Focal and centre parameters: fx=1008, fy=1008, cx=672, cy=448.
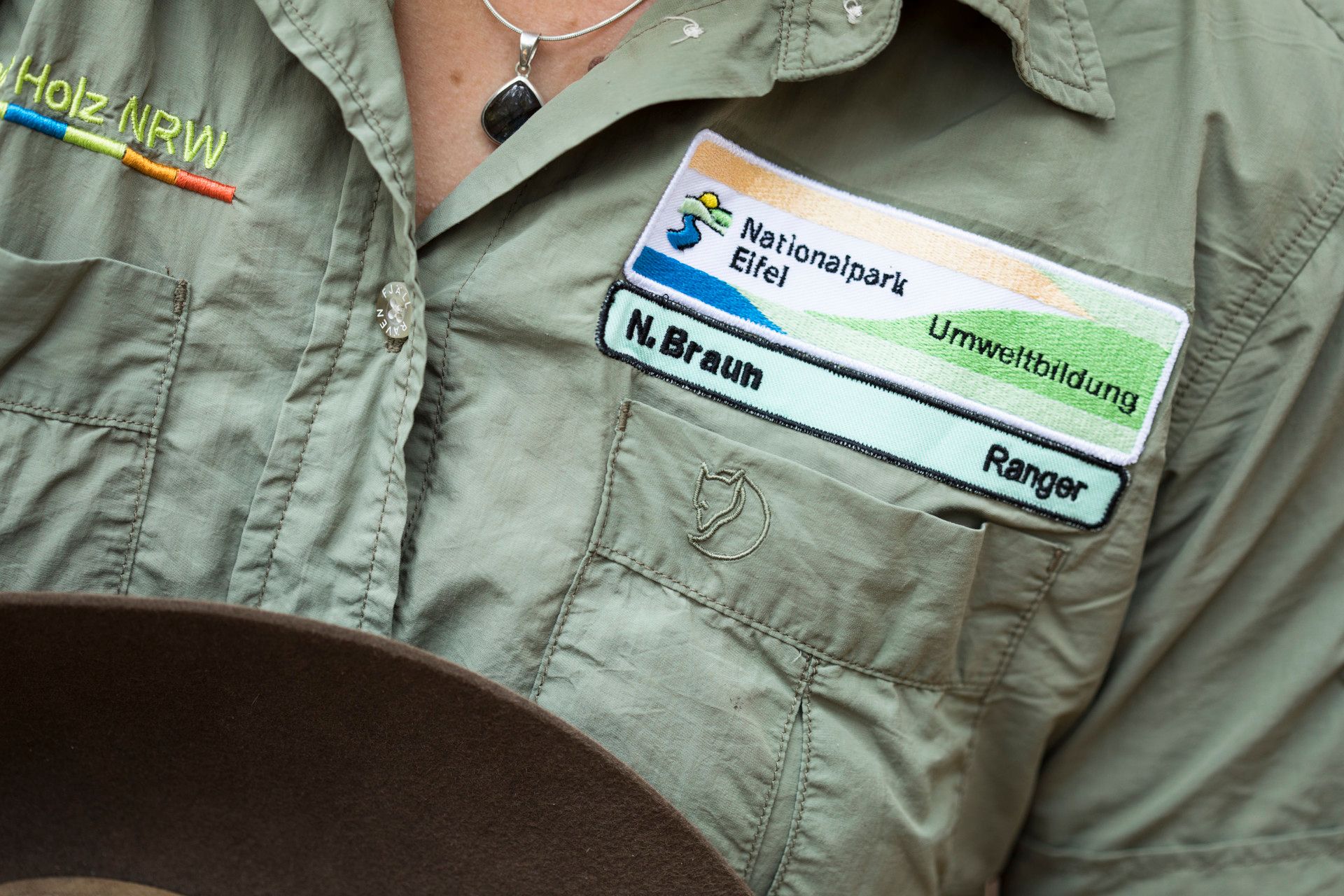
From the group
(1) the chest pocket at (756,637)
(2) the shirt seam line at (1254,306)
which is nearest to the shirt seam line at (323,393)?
(1) the chest pocket at (756,637)

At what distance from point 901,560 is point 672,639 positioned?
0.58ft

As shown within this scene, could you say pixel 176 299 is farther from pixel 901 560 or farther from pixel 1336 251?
pixel 1336 251

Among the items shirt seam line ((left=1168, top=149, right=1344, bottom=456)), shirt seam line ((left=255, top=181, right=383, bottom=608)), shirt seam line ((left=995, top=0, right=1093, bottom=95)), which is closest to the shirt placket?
shirt seam line ((left=255, top=181, right=383, bottom=608))

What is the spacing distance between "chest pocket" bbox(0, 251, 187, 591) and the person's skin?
0.74ft

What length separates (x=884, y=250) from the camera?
29.1 inches

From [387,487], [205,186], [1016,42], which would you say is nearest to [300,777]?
[387,487]

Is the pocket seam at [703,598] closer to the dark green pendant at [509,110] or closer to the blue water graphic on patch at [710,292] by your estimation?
the blue water graphic on patch at [710,292]

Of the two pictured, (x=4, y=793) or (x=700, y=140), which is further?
(x=700, y=140)

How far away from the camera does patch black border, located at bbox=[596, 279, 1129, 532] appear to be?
0.73 m

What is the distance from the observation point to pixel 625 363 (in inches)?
28.8

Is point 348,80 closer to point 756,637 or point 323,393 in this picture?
point 323,393

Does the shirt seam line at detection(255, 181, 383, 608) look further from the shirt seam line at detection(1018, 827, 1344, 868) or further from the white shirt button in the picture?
the shirt seam line at detection(1018, 827, 1344, 868)

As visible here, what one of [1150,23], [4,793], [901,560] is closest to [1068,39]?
[1150,23]

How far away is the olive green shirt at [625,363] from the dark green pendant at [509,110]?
9 cm
